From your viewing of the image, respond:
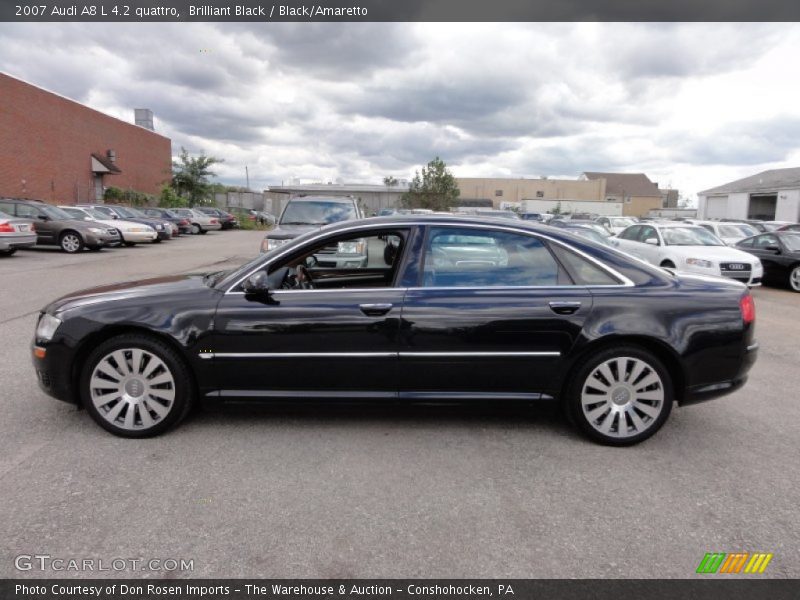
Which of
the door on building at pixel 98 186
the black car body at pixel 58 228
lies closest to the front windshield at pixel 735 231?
the black car body at pixel 58 228

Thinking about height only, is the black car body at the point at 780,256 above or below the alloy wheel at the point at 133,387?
above

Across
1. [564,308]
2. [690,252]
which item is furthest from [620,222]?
[564,308]

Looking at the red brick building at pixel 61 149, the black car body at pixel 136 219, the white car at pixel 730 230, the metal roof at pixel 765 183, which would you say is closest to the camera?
the white car at pixel 730 230

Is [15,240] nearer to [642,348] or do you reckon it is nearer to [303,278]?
[303,278]

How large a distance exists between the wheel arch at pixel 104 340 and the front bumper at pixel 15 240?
43.4 feet

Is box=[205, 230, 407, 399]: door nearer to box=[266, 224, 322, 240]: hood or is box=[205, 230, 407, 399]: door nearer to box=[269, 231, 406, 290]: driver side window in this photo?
box=[269, 231, 406, 290]: driver side window

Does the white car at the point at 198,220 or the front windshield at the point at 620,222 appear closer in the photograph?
the front windshield at the point at 620,222

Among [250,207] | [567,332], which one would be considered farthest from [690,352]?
[250,207]

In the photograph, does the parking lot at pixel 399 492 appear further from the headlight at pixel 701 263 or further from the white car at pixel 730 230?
the white car at pixel 730 230

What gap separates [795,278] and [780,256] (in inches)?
25.0

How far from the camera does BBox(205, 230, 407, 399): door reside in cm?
362

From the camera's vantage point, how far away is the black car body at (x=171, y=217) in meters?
27.9
